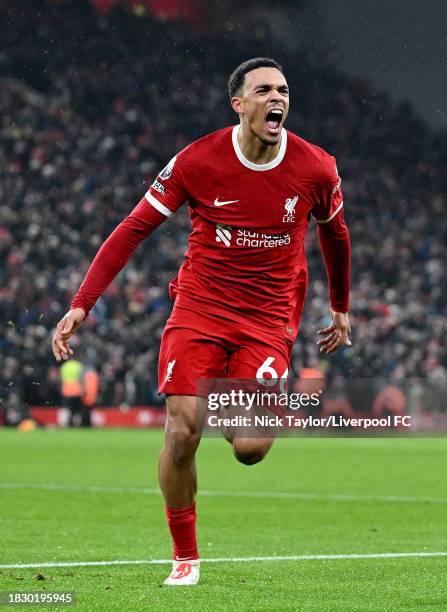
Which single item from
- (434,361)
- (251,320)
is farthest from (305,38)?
(251,320)

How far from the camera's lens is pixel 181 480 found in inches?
216

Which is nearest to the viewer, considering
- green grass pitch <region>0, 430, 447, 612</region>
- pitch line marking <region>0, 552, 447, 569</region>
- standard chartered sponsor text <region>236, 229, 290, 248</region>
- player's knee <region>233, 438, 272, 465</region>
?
green grass pitch <region>0, 430, 447, 612</region>

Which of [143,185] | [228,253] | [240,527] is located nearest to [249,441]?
[228,253]

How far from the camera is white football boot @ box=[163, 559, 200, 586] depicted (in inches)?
211

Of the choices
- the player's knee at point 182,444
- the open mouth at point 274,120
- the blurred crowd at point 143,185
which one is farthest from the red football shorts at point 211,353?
the blurred crowd at point 143,185

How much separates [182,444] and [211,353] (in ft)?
1.37

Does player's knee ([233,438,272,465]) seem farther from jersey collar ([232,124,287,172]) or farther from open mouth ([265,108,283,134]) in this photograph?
open mouth ([265,108,283,134])

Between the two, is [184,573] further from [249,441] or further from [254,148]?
[254,148]

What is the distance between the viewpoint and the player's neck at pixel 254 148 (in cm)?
558

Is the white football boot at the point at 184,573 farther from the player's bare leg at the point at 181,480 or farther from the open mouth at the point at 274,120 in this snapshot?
the open mouth at the point at 274,120

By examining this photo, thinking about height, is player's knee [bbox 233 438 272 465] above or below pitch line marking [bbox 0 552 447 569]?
above

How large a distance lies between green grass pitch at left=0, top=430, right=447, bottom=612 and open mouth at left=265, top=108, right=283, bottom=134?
6.10 ft

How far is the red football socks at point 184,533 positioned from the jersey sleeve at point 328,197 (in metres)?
1.40

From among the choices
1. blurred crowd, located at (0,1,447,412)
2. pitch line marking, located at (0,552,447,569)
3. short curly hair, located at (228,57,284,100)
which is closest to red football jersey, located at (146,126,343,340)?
short curly hair, located at (228,57,284,100)
